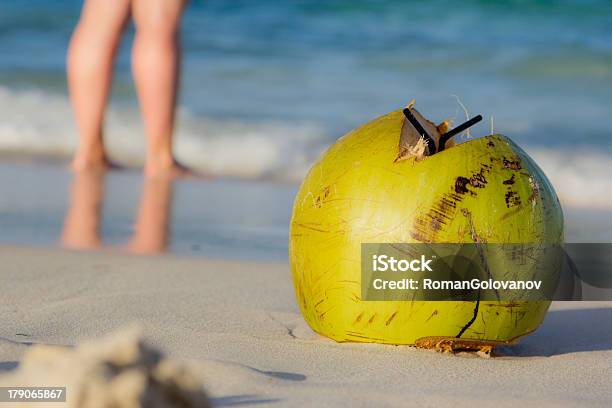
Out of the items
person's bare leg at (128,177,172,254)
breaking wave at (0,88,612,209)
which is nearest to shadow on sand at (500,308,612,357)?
person's bare leg at (128,177,172,254)

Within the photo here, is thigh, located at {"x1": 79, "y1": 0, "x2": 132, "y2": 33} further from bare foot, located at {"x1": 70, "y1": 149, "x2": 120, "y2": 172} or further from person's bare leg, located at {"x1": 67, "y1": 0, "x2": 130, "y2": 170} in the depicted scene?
bare foot, located at {"x1": 70, "y1": 149, "x2": 120, "y2": 172}

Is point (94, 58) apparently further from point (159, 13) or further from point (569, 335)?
point (569, 335)

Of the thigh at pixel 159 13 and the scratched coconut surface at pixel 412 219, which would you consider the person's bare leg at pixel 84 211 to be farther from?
the scratched coconut surface at pixel 412 219

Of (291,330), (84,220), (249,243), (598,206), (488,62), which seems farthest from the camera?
(488,62)

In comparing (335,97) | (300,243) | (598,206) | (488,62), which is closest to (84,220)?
(300,243)

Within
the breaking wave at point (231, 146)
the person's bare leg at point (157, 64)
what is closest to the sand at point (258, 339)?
the person's bare leg at point (157, 64)

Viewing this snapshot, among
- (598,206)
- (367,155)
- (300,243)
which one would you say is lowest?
(598,206)

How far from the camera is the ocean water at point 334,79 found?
859cm

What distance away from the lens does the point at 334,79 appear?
11.5 meters

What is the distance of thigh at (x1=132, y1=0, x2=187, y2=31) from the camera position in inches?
243

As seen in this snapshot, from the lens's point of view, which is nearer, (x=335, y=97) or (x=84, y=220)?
(x=84, y=220)

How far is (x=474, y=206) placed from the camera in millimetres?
2631

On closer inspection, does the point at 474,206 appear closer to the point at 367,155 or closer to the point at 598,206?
the point at 367,155

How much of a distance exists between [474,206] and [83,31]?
4.44 m
